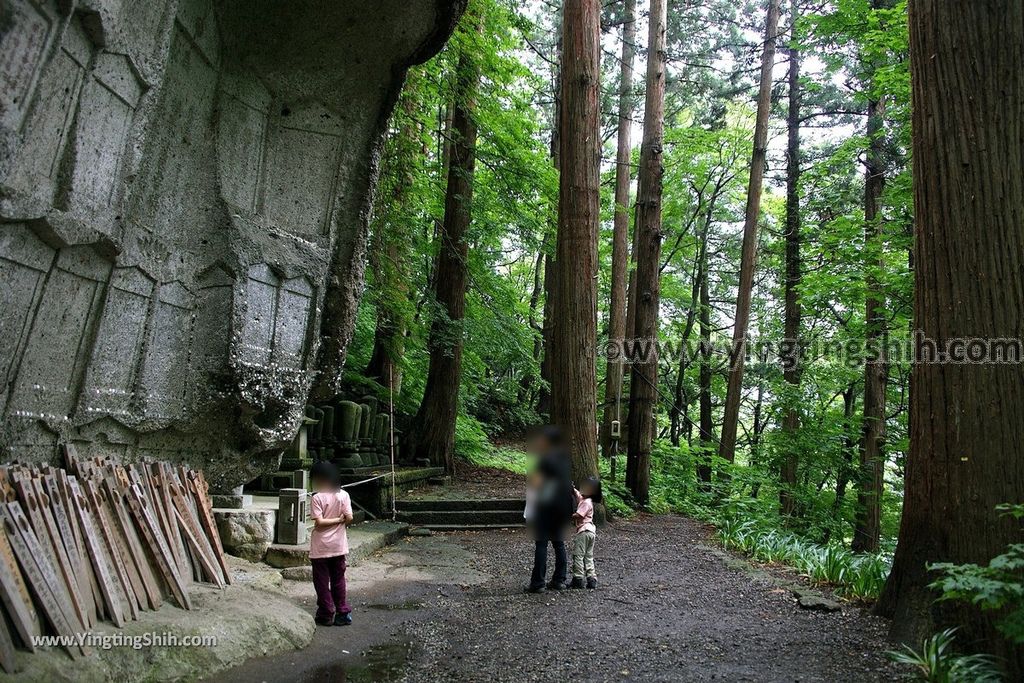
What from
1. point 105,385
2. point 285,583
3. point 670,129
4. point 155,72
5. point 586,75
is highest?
A: point 670,129

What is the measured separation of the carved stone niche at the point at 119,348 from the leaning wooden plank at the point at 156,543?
31.8 inches

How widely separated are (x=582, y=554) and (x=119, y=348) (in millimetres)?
4949

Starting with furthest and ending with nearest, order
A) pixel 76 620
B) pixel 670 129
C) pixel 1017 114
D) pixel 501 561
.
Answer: pixel 670 129 < pixel 501 561 < pixel 1017 114 < pixel 76 620

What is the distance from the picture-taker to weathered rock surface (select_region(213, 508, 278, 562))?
7.08 m

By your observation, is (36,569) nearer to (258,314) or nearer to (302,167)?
(258,314)

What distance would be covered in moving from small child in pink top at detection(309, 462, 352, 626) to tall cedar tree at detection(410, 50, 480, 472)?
Result: 7.55 m

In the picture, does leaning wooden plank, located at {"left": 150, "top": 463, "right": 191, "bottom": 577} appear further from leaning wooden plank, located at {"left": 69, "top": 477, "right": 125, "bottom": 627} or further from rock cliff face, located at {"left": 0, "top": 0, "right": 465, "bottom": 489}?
leaning wooden plank, located at {"left": 69, "top": 477, "right": 125, "bottom": 627}

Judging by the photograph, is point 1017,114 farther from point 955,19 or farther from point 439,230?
point 439,230

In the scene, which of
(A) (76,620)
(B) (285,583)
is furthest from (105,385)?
(B) (285,583)

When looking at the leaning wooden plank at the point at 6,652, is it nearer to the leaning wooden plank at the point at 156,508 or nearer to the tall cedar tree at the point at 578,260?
the leaning wooden plank at the point at 156,508

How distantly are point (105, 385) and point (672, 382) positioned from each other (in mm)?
25055

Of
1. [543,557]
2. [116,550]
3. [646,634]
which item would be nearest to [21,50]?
[116,550]

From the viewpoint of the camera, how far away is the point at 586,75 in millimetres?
11320

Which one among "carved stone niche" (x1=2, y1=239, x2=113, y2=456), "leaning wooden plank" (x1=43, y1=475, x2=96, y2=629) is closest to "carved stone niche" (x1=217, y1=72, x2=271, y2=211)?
"carved stone niche" (x1=2, y1=239, x2=113, y2=456)
